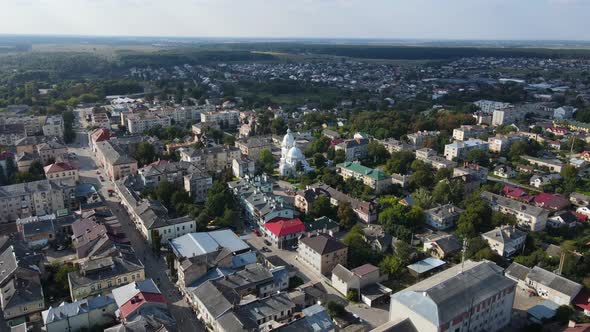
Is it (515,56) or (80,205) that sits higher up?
(515,56)

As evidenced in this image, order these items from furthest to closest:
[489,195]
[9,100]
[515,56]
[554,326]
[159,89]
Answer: [515,56] → [159,89] → [9,100] → [489,195] → [554,326]

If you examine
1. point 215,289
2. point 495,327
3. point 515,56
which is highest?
point 515,56

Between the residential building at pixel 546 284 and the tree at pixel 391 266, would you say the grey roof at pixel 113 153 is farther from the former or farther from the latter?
the residential building at pixel 546 284

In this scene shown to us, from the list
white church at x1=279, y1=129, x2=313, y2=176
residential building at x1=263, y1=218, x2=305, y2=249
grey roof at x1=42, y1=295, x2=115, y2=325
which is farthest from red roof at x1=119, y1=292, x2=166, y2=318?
white church at x1=279, y1=129, x2=313, y2=176

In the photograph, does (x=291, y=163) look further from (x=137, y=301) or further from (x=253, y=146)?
(x=137, y=301)

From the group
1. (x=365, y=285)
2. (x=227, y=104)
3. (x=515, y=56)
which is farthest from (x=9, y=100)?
(x=515, y=56)

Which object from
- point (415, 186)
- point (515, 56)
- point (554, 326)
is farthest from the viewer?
point (515, 56)

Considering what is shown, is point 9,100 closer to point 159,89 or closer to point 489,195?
point 159,89
